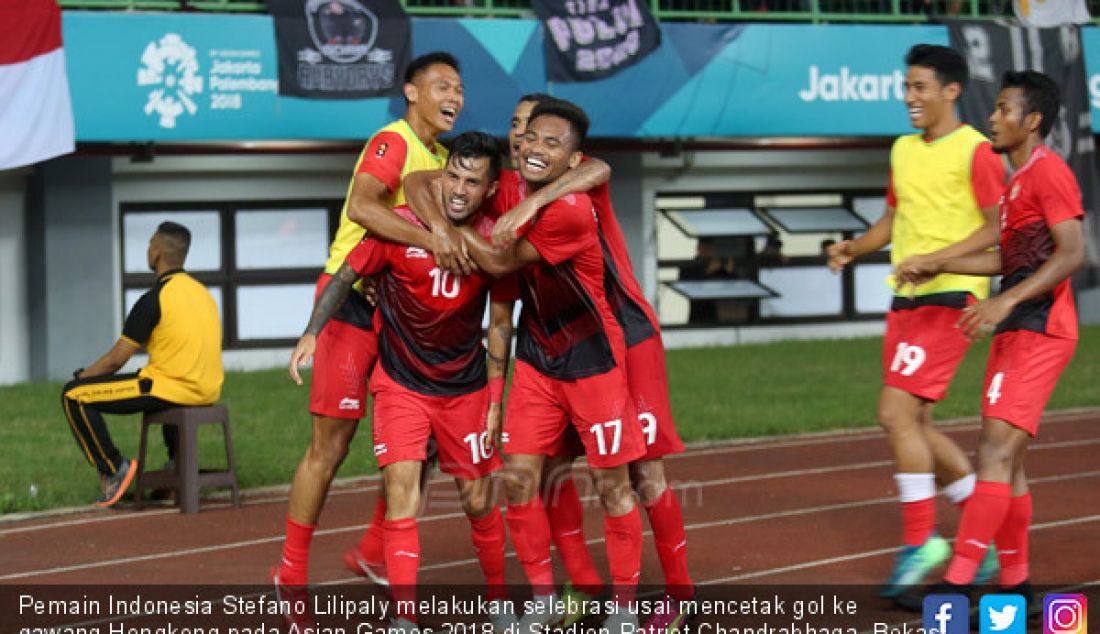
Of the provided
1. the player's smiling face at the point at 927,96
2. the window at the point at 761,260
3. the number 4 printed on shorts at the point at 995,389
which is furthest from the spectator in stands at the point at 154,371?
the window at the point at 761,260

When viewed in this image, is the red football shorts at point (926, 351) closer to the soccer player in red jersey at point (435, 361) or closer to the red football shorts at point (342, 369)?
the soccer player in red jersey at point (435, 361)

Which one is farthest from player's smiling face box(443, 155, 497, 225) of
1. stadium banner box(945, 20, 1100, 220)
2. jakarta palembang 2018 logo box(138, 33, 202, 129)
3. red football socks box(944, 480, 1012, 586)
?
stadium banner box(945, 20, 1100, 220)

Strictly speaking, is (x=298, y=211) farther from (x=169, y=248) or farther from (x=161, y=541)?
(x=161, y=541)

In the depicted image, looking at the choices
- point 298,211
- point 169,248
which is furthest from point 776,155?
point 169,248

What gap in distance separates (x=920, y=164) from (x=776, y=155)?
18.8 meters

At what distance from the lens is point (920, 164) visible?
8.06 meters

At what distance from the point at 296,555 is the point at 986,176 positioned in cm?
346

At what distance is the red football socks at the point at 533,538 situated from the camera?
23.4 feet

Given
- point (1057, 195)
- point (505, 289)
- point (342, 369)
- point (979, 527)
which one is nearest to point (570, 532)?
point (505, 289)

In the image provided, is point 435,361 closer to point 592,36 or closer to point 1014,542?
point 1014,542

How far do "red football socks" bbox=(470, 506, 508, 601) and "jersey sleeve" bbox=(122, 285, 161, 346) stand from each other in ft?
15.7

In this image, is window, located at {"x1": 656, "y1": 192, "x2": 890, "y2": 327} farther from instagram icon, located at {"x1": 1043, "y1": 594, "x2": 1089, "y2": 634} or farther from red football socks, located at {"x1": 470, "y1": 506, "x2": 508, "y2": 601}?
red football socks, located at {"x1": 470, "y1": 506, "x2": 508, "y2": 601}

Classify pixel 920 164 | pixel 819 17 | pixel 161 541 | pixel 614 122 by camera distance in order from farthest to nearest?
pixel 819 17 → pixel 614 122 → pixel 161 541 → pixel 920 164

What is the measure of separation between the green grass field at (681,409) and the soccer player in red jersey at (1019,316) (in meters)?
6.17
